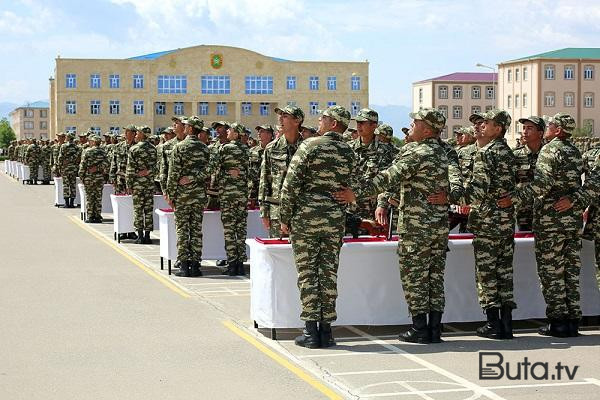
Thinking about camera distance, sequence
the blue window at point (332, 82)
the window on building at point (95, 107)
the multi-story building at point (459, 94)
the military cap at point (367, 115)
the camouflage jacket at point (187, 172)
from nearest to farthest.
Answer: the military cap at point (367, 115), the camouflage jacket at point (187, 172), the window on building at point (95, 107), the blue window at point (332, 82), the multi-story building at point (459, 94)

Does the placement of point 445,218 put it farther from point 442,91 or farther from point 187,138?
point 442,91

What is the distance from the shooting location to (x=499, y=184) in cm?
974

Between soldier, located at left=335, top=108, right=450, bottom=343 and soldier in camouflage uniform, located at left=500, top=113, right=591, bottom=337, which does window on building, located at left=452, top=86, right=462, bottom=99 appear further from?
Answer: soldier, located at left=335, top=108, right=450, bottom=343

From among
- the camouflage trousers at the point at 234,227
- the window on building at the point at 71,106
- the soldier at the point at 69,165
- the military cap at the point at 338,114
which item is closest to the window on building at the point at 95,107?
the window on building at the point at 71,106

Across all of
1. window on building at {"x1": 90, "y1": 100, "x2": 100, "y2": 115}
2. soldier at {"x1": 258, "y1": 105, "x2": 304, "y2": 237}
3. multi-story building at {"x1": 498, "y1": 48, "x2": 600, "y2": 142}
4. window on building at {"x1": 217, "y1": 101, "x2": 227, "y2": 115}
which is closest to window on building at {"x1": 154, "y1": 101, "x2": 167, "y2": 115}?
window on building at {"x1": 217, "y1": 101, "x2": 227, "y2": 115}

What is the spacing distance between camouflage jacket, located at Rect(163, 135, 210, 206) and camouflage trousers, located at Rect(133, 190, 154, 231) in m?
4.70

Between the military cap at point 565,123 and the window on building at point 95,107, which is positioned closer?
the military cap at point 565,123

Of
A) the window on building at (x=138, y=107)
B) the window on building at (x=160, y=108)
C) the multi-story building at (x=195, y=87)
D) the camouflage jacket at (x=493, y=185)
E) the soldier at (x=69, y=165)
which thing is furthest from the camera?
the window on building at (x=160, y=108)

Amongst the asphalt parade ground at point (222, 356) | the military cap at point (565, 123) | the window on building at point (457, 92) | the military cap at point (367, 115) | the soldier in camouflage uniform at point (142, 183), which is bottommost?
the asphalt parade ground at point (222, 356)

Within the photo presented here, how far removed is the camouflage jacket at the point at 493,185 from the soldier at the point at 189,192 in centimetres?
569

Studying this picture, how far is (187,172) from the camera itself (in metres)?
14.4

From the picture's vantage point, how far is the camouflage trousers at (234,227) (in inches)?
584

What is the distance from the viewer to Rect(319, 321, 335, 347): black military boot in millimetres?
9430

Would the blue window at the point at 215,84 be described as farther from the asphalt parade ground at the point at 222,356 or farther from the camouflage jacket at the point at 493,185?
the camouflage jacket at the point at 493,185
